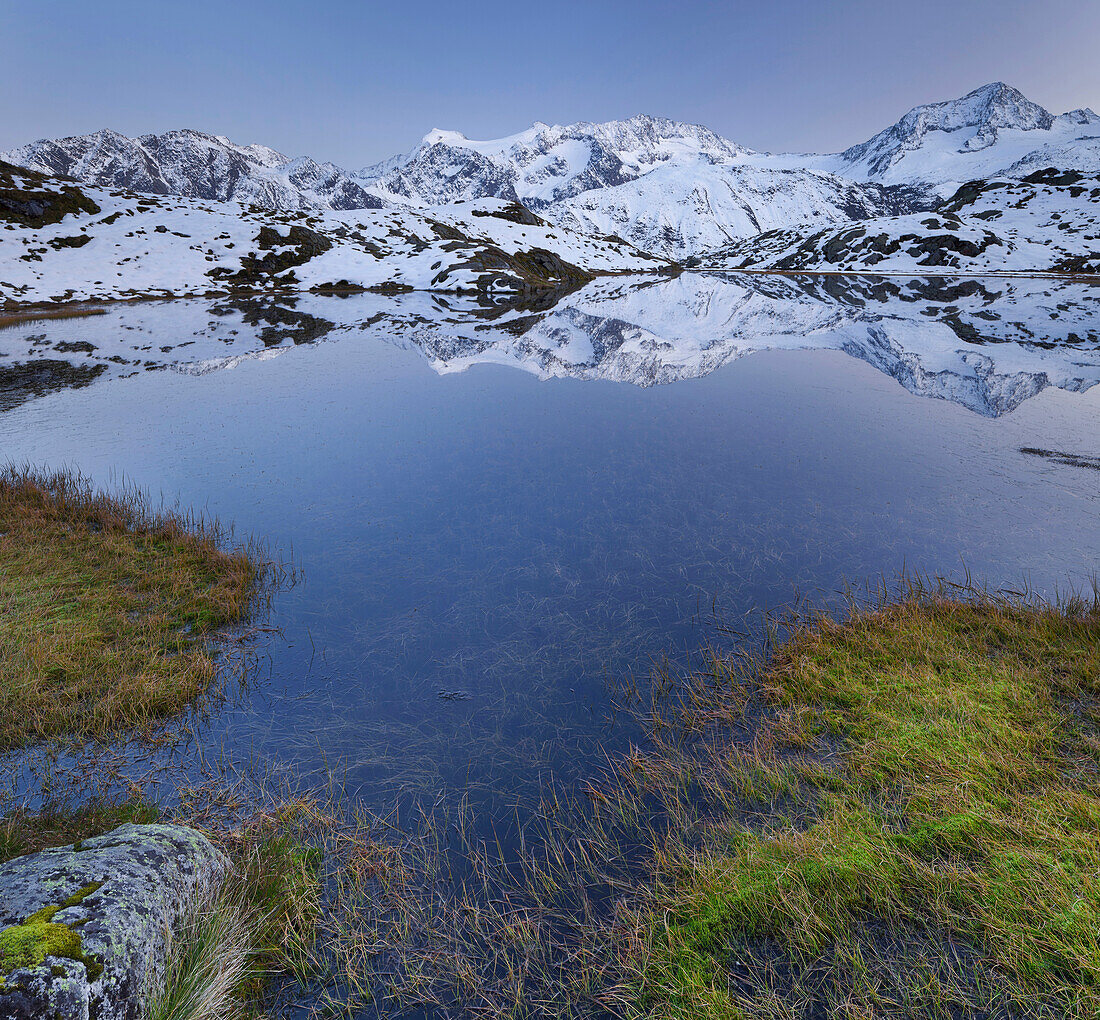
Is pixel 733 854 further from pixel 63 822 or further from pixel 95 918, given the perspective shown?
pixel 63 822

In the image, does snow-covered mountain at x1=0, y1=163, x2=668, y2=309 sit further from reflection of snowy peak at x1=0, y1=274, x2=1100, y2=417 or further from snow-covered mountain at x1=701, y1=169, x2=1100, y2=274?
snow-covered mountain at x1=701, y1=169, x2=1100, y2=274

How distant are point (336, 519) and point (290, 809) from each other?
30.3ft

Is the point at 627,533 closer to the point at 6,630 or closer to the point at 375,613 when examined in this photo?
the point at 375,613

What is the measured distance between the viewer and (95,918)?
3.82 metres

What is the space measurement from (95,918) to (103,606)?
27.2 feet

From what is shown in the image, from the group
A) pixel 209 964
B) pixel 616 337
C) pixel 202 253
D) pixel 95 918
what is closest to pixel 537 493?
pixel 209 964

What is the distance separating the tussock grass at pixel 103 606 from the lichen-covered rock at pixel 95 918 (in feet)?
12.2

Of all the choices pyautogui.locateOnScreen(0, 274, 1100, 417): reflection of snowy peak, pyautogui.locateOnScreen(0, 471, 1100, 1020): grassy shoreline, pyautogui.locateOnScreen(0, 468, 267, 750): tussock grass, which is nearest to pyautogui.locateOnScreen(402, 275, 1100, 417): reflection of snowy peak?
pyautogui.locateOnScreen(0, 274, 1100, 417): reflection of snowy peak

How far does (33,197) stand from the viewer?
83.9 metres

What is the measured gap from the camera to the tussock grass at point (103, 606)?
7.94 metres

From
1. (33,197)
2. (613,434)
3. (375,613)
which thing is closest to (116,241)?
(33,197)

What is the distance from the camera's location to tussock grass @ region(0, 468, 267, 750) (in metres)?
7.94

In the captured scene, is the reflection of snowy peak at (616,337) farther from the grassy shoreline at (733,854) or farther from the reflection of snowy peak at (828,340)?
the grassy shoreline at (733,854)

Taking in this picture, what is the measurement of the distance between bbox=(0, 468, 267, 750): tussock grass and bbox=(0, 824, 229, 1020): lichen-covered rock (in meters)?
3.73
